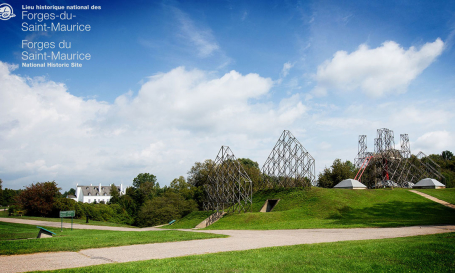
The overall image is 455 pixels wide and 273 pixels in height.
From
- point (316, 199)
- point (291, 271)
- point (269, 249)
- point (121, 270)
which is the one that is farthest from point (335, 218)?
point (121, 270)

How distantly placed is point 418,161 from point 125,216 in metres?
63.1

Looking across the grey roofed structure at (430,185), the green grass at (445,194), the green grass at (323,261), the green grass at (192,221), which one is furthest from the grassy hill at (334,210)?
the green grass at (323,261)

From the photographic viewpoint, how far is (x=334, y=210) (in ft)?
105

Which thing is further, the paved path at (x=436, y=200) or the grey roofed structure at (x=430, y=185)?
the grey roofed structure at (x=430, y=185)

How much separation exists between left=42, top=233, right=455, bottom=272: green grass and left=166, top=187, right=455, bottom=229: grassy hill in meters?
13.1

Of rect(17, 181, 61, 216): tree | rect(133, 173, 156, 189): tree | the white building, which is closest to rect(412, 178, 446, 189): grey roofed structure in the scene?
rect(17, 181, 61, 216): tree

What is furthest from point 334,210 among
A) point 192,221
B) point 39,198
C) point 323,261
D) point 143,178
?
point 143,178

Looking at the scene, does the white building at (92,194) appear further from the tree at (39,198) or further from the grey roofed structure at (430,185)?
the grey roofed structure at (430,185)

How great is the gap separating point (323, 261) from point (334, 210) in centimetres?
2435

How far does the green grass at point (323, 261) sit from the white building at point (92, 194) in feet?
323

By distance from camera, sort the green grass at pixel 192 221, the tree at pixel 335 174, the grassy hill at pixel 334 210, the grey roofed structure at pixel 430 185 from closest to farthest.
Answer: the grassy hill at pixel 334 210 → the green grass at pixel 192 221 → the grey roofed structure at pixel 430 185 → the tree at pixel 335 174

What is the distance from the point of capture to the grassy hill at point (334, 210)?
90.2 ft

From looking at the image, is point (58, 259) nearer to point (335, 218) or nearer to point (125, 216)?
point (335, 218)

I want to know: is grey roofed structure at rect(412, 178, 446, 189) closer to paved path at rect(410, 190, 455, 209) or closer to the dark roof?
paved path at rect(410, 190, 455, 209)
